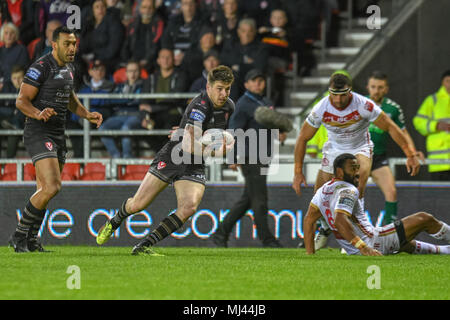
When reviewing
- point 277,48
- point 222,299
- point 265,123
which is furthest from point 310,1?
point 222,299

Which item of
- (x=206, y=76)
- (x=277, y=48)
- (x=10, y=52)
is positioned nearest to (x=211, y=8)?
(x=277, y=48)

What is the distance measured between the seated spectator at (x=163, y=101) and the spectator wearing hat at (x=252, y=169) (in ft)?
5.42

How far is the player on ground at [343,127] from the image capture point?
38.2 ft

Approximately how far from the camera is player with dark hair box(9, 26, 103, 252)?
11109 millimetres

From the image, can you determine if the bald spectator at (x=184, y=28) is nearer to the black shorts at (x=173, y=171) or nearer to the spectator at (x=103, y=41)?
the spectator at (x=103, y=41)

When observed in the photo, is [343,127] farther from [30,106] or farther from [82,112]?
[30,106]

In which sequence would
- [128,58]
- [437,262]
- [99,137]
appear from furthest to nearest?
[128,58] < [99,137] < [437,262]

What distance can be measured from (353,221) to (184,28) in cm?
689

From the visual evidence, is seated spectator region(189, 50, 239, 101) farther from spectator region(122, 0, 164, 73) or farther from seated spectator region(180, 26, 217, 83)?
spectator region(122, 0, 164, 73)

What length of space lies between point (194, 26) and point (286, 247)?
4.54 m

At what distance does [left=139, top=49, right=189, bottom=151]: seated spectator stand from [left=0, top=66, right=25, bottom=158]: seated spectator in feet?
6.27

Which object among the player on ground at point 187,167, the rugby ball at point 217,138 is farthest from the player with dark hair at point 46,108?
the rugby ball at point 217,138
